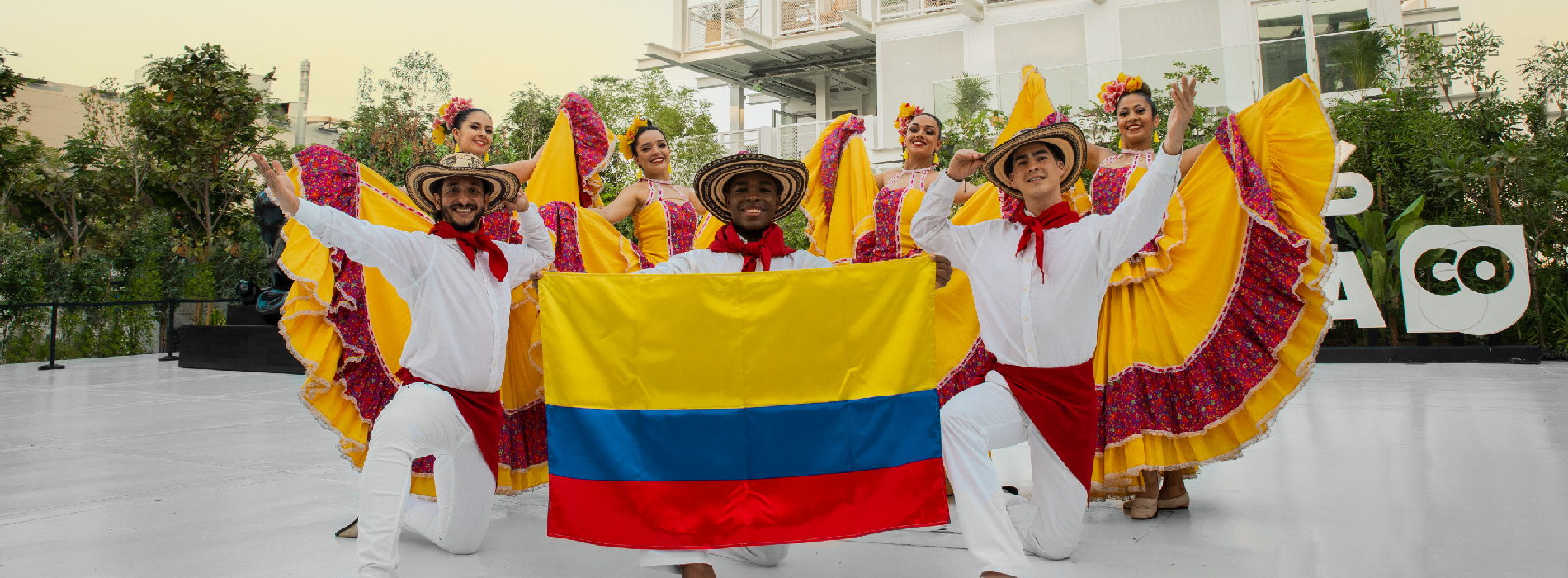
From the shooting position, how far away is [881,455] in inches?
94.9

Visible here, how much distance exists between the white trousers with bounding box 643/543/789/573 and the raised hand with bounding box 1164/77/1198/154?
155 cm

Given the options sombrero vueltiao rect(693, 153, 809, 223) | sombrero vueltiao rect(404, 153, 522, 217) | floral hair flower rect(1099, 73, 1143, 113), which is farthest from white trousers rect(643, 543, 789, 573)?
floral hair flower rect(1099, 73, 1143, 113)

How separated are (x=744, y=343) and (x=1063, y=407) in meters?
0.97

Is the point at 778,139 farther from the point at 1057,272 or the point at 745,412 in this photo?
the point at 745,412

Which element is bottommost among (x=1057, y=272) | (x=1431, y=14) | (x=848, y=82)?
(x=1057, y=272)

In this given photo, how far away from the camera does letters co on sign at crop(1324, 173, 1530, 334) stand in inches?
350

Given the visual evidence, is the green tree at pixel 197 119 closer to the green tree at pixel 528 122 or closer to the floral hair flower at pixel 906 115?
the green tree at pixel 528 122

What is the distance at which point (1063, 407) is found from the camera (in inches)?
105

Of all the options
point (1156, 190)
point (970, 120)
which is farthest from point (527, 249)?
point (970, 120)

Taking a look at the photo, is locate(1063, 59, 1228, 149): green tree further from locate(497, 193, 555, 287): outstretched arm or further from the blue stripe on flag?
the blue stripe on flag

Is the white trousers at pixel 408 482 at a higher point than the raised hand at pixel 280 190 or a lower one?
lower

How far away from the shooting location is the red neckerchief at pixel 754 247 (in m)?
2.84

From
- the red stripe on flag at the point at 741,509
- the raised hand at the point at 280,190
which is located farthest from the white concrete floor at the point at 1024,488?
the raised hand at the point at 280,190

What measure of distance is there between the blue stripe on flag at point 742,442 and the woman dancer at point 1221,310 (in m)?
1.13
